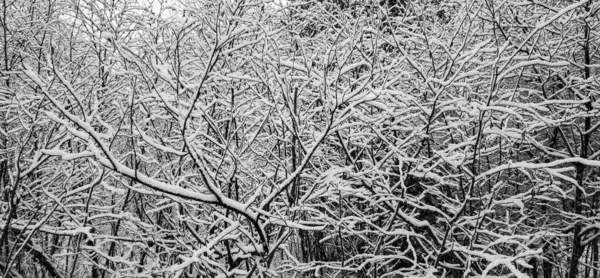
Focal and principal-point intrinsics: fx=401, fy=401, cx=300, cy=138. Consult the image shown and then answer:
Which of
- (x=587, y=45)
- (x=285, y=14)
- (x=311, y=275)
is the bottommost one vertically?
(x=311, y=275)

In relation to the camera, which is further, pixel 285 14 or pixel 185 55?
pixel 285 14

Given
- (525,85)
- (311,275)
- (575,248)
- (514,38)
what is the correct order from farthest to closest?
1. (525,85)
2. (514,38)
3. (575,248)
4. (311,275)

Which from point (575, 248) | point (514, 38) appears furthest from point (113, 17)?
point (575, 248)

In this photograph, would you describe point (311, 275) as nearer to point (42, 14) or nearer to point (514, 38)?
point (514, 38)

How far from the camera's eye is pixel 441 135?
20.0 ft

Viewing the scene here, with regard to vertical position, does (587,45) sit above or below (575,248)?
above

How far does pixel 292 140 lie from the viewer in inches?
139

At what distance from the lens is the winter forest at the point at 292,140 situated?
9.47 ft

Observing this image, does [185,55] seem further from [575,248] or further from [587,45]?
[575,248]

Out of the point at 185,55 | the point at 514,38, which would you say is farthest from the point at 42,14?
the point at 514,38

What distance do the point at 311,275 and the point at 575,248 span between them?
313cm

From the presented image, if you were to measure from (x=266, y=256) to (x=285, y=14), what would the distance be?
486 centimetres

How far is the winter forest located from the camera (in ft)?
9.47

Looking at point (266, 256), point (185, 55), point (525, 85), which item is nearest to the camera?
point (266, 256)
